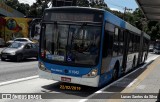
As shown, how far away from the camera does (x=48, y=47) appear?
38.0 feet

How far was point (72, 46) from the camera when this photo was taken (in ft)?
36.6

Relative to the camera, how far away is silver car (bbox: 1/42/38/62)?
78.3ft

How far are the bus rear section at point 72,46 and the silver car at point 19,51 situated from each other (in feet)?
41.3

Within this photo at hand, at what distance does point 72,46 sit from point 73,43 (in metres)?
0.11

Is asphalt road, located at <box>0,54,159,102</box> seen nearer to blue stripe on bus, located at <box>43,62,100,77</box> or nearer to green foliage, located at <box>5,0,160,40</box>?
blue stripe on bus, located at <box>43,62,100,77</box>

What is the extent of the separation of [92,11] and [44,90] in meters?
3.05

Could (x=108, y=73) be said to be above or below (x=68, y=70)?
below

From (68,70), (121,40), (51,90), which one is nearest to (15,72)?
(121,40)

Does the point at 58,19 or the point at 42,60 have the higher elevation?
the point at 58,19

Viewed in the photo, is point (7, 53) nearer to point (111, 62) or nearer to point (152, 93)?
point (111, 62)

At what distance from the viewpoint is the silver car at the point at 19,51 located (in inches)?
939

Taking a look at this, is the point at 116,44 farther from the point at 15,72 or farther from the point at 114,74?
the point at 15,72

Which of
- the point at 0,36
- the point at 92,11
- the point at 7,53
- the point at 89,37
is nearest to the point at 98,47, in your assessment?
the point at 89,37

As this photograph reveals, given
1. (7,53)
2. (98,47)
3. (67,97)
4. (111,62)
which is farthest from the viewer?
(7,53)
